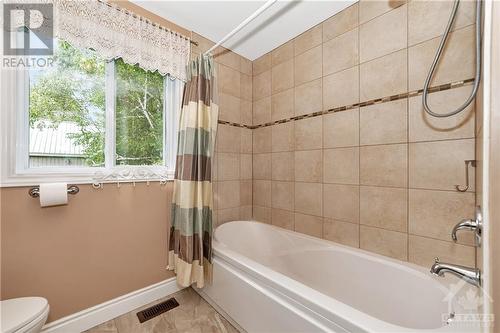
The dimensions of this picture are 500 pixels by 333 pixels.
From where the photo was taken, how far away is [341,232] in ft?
5.45

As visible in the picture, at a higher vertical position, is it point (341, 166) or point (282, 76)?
Answer: point (282, 76)

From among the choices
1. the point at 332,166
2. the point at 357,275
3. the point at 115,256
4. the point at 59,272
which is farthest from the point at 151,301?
the point at 332,166

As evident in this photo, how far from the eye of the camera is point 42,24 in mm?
1214

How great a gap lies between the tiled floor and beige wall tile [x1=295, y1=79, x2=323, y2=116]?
182 cm

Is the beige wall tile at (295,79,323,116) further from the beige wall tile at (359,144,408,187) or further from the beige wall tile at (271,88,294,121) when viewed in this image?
the beige wall tile at (359,144,408,187)

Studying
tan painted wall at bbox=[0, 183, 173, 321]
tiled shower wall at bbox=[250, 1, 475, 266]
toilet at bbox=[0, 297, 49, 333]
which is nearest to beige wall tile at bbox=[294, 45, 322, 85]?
tiled shower wall at bbox=[250, 1, 475, 266]

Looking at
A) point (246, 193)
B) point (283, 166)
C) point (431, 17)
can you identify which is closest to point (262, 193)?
point (246, 193)

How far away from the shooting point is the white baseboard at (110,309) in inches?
51.7

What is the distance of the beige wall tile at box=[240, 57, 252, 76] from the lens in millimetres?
2332

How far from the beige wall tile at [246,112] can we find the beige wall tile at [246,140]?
9cm

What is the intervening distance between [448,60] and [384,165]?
70 centimetres

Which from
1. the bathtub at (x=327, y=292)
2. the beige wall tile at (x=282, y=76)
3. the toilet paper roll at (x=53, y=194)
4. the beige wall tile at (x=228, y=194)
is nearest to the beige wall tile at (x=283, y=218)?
the bathtub at (x=327, y=292)

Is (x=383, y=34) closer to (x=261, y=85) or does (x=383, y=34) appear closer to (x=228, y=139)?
(x=261, y=85)

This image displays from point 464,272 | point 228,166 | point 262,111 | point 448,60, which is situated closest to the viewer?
point 464,272
